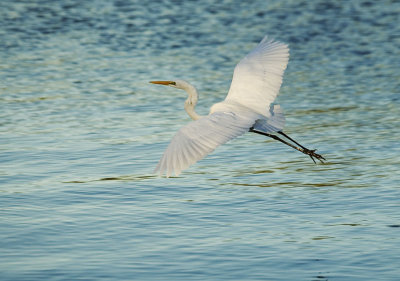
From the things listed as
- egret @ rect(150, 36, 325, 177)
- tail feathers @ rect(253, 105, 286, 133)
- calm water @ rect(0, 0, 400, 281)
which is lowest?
calm water @ rect(0, 0, 400, 281)

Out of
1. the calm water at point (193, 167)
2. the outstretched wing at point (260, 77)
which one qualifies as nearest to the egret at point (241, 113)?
the outstretched wing at point (260, 77)

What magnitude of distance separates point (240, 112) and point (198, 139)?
1337 mm

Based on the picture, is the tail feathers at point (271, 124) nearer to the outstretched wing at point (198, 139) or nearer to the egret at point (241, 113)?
the egret at point (241, 113)

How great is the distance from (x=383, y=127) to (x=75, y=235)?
485 cm

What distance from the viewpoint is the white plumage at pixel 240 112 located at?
660 centimetres

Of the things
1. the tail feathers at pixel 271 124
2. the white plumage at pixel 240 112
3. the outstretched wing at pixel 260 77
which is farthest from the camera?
the outstretched wing at pixel 260 77

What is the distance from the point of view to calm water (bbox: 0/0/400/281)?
23.4 feet

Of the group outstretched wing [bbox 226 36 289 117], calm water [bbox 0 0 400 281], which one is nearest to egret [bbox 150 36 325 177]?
outstretched wing [bbox 226 36 289 117]

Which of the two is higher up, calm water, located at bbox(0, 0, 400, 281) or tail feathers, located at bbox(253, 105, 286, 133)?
tail feathers, located at bbox(253, 105, 286, 133)

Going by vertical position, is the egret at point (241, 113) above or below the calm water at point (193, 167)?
above

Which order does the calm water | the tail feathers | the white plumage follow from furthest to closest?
the tail feathers
the calm water
the white plumage

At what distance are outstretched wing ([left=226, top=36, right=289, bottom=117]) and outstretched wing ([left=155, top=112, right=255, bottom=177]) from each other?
0.88 m

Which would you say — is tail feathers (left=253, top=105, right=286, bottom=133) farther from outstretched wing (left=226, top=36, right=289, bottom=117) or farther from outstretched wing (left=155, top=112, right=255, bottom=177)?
outstretched wing (left=155, top=112, right=255, bottom=177)

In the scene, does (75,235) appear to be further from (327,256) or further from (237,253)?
(327,256)
